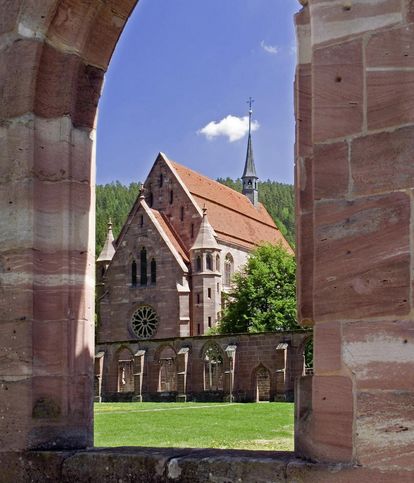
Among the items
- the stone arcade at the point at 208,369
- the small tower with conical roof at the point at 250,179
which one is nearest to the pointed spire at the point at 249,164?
the small tower with conical roof at the point at 250,179

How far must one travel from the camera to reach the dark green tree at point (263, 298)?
144 ft

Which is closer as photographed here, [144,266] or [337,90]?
[337,90]

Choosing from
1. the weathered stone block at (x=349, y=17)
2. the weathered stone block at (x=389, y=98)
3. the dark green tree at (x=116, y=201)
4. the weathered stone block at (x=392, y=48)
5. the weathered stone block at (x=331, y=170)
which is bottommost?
the weathered stone block at (x=331, y=170)

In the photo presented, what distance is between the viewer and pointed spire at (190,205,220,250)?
47.6 meters

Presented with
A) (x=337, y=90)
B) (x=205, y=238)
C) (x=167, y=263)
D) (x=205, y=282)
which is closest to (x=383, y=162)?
(x=337, y=90)

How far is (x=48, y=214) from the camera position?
4.14 metres

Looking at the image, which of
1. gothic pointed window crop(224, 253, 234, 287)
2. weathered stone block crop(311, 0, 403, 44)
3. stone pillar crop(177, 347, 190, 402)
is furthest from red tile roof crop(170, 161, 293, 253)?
weathered stone block crop(311, 0, 403, 44)

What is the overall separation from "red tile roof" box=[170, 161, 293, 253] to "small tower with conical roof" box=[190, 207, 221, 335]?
348 centimetres

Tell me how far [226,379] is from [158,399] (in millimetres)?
3499

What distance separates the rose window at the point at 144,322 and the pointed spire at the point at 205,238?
4.74 metres

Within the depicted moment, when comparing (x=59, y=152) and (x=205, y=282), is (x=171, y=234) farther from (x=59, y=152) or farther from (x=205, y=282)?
(x=59, y=152)

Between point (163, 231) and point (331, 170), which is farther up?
point (163, 231)

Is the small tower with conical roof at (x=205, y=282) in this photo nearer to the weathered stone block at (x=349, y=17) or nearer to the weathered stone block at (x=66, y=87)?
the weathered stone block at (x=66, y=87)

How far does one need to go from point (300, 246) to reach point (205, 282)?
43.8 metres
